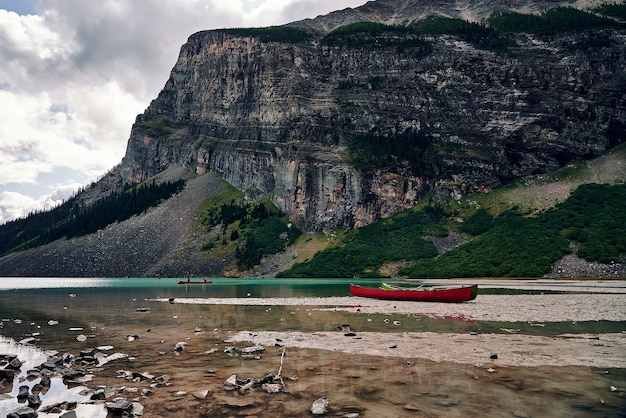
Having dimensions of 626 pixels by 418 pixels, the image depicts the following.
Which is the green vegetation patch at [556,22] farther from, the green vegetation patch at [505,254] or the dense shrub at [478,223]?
the green vegetation patch at [505,254]

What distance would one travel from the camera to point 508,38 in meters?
183

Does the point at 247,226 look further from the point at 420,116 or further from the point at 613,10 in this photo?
the point at 613,10

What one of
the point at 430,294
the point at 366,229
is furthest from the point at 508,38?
the point at 430,294

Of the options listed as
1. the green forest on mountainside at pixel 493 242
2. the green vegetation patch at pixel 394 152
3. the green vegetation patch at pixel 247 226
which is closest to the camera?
the green forest on mountainside at pixel 493 242

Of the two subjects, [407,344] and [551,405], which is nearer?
[551,405]

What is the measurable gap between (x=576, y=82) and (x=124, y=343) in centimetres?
18512

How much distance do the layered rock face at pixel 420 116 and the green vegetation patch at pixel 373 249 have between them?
11720 millimetres

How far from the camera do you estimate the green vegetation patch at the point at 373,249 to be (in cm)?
12438

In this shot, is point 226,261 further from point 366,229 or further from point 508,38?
point 508,38

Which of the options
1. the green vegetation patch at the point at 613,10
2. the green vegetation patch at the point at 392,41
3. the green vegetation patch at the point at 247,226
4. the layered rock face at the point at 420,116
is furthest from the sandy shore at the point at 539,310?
the green vegetation patch at the point at 613,10

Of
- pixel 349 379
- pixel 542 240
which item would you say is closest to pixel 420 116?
pixel 542 240

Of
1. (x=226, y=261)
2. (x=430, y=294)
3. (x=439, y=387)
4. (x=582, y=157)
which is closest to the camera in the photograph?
(x=439, y=387)

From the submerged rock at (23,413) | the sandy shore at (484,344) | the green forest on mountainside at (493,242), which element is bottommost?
the sandy shore at (484,344)

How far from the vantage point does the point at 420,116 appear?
173375 millimetres
